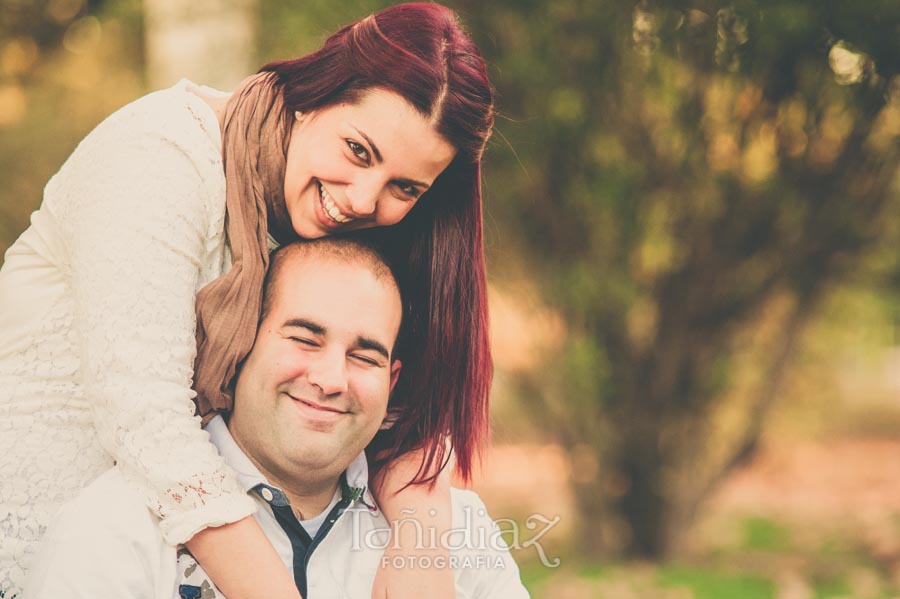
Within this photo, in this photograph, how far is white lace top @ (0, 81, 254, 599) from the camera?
2373mm

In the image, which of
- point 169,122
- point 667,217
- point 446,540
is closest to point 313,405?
point 446,540

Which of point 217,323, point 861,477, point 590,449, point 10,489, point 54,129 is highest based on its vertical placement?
point 217,323

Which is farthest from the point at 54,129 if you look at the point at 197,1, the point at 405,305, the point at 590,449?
the point at 405,305

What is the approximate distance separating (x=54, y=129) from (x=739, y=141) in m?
5.18

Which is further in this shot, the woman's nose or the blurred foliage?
the blurred foliage

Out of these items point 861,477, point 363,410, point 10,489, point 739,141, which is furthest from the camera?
point 861,477

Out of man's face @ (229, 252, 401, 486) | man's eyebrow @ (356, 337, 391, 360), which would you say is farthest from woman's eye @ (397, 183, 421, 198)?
man's eyebrow @ (356, 337, 391, 360)

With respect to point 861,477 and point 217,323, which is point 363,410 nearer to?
point 217,323

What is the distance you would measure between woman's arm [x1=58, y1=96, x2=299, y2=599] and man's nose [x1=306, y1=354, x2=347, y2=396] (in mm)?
294

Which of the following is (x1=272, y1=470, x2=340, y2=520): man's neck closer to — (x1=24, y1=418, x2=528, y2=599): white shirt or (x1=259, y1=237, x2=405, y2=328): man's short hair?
(x1=24, y1=418, x2=528, y2=599): white shirt

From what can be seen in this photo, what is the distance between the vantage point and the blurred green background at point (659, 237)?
6.11 meters

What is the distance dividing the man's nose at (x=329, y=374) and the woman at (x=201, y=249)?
17 cm

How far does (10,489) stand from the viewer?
2.53 metres

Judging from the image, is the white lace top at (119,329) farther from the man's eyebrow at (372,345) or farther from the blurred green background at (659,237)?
the blurred green background at (659,237)
